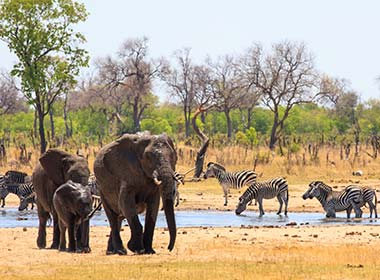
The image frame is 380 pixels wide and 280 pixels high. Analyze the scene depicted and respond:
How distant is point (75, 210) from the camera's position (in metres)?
18.6

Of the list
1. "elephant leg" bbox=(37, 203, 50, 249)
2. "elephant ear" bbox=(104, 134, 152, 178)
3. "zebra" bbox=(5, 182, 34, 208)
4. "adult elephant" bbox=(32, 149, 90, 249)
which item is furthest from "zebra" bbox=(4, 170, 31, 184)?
"elephant ear" bbox=(104, 134, 152, 178)

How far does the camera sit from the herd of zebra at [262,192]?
31109 mm

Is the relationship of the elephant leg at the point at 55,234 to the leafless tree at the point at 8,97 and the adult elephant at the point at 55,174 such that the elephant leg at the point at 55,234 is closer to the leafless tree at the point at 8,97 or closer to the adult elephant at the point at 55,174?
the adult elephant at the point at 55,174

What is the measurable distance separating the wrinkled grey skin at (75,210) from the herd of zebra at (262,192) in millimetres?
7713

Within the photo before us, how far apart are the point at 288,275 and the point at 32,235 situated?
9.46 m

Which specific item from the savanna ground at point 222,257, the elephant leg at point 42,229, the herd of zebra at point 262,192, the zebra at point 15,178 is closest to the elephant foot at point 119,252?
the savanna ground at point 222,257

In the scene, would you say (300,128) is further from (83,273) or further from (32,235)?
(83,273)

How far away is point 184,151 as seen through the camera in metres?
51.7

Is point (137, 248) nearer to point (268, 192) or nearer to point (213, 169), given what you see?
point (268, 192)

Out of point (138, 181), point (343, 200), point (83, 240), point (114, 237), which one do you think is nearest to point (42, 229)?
point (83, 240)

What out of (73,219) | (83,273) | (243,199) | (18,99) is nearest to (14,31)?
(243,199)

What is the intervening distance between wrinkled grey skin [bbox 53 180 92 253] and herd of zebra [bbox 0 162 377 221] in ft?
25.3

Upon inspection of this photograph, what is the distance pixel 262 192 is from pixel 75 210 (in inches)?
632

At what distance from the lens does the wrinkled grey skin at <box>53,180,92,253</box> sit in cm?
1847
